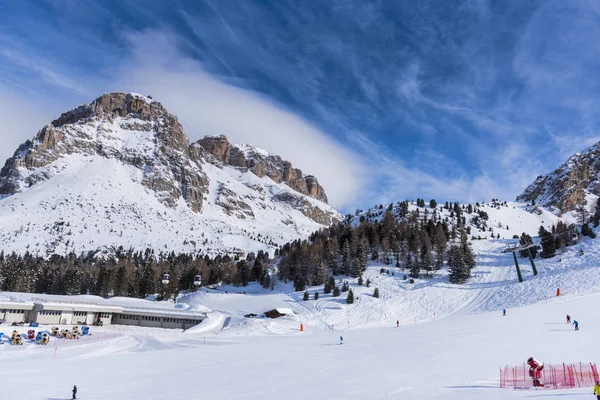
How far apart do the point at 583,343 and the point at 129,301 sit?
282 feet

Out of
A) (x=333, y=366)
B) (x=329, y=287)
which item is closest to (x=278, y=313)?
(x=329, y=287)

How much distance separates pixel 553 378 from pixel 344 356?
51.3 ft

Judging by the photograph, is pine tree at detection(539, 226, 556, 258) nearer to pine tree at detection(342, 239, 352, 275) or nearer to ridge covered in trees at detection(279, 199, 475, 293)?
ridge covered in trees at detection(279, 199, 475, 293)

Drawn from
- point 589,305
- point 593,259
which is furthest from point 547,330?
point 593,259

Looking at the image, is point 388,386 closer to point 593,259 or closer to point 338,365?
point 338,365

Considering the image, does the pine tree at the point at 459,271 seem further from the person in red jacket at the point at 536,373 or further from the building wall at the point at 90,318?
the building wall at the point at 90,318

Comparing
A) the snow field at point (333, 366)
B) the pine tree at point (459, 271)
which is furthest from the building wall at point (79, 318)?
the pine tree at point (459, 271)

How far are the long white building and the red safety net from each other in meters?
63.3

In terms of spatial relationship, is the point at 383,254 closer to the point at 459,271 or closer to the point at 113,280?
the point at 459,271

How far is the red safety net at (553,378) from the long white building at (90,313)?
208ft

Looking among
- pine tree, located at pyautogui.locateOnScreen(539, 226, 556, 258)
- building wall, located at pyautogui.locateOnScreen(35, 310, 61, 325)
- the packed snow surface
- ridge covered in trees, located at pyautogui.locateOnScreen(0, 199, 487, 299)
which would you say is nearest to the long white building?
building wall, located at pyautogui.locateOnScreen(35, 310, 61, 325)

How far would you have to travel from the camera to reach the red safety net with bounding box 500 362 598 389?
693 inches

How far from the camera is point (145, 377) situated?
2602cm

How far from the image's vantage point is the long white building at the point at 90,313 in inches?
2776
